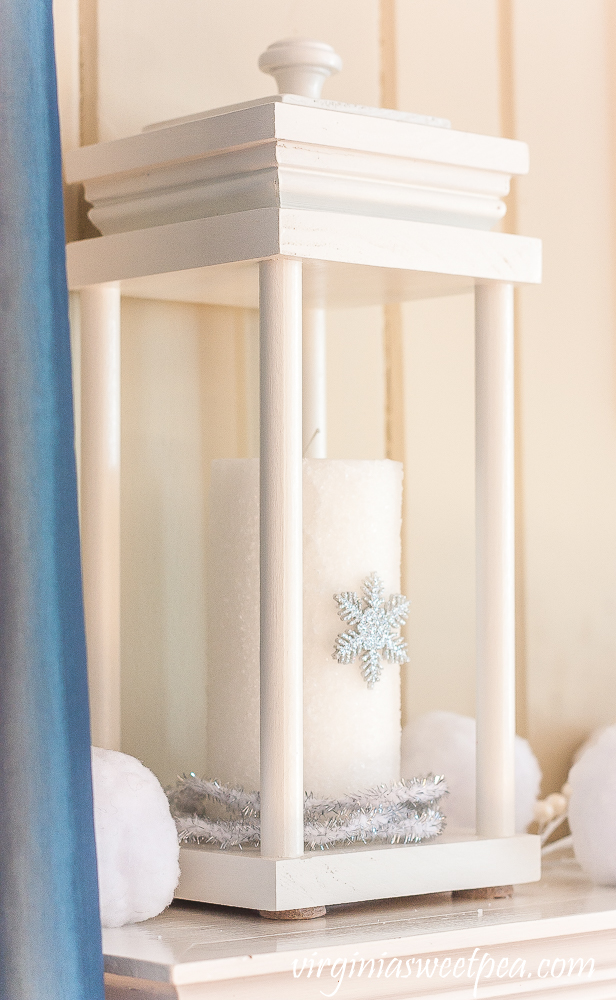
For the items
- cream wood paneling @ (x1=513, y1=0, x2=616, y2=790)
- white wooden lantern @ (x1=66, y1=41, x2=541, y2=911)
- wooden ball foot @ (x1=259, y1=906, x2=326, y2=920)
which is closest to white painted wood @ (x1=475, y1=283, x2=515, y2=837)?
white wooden lantern @ (x1=66, y1=41, x2=541, y2=911)

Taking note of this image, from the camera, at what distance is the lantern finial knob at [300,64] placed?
0.67m

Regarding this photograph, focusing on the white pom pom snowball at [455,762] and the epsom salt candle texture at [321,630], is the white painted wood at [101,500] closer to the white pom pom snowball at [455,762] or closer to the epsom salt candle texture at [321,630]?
the epsom salt candle texture at [321,630]

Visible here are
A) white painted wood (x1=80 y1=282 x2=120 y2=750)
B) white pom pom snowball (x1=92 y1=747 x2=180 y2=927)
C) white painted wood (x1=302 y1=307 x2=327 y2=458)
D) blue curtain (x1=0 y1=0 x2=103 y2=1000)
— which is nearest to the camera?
blue curtain (x1=0 y1=0 x2=103 y2=1000)

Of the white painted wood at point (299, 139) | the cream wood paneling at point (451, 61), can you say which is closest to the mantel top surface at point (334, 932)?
the white painted wood at point (299, 139)

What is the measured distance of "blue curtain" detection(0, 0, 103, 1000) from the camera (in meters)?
0.46

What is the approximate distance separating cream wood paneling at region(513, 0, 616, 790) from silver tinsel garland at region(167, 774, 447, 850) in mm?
265

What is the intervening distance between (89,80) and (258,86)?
0.12 meters

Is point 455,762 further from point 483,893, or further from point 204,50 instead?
point 204,50

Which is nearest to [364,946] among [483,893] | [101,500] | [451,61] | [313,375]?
[483,893]

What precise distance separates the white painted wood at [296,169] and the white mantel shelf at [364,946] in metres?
0.35

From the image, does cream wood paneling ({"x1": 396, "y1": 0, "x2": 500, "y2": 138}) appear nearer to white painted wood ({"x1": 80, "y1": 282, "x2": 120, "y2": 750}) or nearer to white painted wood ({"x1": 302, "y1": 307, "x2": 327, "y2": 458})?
white painted wood ({"x1": 302, "y1": 307, "x2": 327, "y2": 458})

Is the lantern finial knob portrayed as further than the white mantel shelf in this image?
Yes

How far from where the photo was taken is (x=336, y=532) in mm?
665

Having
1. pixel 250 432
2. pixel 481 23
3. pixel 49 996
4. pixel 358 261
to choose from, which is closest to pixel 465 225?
pixel 358 261
